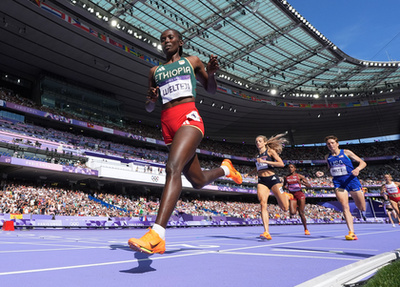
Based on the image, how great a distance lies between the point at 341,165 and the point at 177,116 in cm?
489

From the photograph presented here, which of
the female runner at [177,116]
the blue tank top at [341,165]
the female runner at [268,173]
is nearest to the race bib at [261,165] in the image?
the female runner at [268,173]

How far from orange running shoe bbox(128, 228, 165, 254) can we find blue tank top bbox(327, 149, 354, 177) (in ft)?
17.8

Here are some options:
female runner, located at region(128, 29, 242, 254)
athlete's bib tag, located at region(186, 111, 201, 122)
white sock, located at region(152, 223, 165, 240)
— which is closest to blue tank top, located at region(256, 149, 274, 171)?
female runner, located at region(128, 29, 242, 254)

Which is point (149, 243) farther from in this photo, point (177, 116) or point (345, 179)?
point (345, 179)

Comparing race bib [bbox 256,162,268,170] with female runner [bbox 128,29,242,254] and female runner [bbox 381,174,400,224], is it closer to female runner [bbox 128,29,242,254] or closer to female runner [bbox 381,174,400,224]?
female runner [bbox 128,29,242,254]

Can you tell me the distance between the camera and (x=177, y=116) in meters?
3.10

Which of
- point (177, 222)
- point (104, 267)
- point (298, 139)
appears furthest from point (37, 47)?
point (298, 139)

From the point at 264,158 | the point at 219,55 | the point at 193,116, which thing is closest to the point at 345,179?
the point at 264,158

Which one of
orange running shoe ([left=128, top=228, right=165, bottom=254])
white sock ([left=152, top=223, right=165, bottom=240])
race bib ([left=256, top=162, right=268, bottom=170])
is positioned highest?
race bib ([left=256, top=162, right=268, bottom=170])

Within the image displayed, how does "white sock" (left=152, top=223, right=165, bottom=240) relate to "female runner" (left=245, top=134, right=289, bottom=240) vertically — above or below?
below

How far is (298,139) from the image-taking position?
59.7 metres

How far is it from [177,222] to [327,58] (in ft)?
83.7

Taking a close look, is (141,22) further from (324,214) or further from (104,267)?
(324,214)

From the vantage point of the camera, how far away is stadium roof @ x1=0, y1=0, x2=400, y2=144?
24156 millimetres
